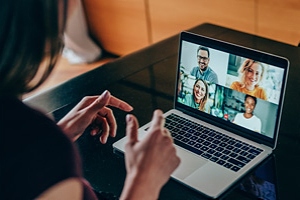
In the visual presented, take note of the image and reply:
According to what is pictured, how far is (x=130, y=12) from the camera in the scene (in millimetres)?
3484

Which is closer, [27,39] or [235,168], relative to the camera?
[27,39]

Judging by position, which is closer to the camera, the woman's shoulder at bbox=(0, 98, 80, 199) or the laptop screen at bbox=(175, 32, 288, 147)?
the woman's shoulder at bbox=(0, 98, 80, 199)

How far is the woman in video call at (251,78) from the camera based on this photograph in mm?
1244

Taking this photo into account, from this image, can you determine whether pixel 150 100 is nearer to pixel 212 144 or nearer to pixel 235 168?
pixel 212 144

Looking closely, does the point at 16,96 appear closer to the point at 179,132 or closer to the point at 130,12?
the point at 179,132

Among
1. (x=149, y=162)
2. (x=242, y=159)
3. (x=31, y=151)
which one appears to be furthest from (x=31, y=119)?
(x=242, y=159)

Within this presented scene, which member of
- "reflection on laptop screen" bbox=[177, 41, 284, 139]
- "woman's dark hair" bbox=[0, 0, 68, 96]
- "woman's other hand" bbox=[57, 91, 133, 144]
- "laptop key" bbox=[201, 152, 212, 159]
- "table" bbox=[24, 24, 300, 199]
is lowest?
"table" bbox=[24, 24, 300, 199]

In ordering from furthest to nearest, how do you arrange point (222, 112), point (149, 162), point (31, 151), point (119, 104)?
point (119, 104), point (222, 112), point (149, 162), point (31, 151)

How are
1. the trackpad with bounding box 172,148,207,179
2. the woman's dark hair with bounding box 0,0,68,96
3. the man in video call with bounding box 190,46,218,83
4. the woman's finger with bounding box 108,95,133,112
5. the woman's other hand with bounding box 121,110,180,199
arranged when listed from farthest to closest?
the woman's finger with bounding box 108,95,133,112 → the man in video call with bounding box 190,46,218,83 → the trackpad with bounding box 172,148,207,179 → the woman's other hand with bounding box 121,110,180,199 → the woman's dark hair with bounding box 0,0,68,96

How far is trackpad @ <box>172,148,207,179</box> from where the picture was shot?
1.20m

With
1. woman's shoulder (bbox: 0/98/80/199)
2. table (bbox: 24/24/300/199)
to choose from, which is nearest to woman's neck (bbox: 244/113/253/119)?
table (bbox: 24/24/300/199)

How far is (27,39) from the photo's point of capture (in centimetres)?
95

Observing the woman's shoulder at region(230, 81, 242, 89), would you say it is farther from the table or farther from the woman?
the woman

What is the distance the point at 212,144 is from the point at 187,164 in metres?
0.10
